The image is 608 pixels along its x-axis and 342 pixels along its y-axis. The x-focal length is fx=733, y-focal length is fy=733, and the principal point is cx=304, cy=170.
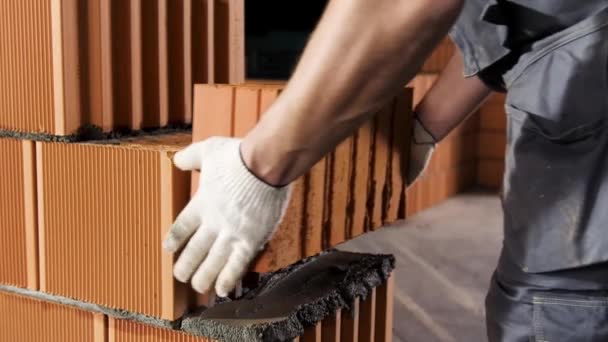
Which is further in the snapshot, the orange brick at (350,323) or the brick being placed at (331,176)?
the orange brick at (350,323)

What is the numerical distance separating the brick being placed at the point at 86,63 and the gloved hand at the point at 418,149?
576 mm

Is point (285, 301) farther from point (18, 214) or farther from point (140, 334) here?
point (18, 214)

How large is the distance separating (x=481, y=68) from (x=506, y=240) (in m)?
0.32

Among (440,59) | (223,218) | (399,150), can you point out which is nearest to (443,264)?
(440,59)

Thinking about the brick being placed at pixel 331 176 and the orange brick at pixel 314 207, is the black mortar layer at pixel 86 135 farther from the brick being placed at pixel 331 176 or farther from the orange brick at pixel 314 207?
the orange brick at pixel 314 207

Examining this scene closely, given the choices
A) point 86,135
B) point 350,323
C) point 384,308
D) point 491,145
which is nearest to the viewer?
point 86,135

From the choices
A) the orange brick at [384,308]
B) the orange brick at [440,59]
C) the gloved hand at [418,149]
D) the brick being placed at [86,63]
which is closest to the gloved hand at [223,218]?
the brick being placed at [86,63]

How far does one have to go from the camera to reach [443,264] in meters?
3.88

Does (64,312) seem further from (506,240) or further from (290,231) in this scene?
(506,240)

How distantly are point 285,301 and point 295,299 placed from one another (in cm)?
2

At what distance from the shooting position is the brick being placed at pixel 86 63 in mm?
1457

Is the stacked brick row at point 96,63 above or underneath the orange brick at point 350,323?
above

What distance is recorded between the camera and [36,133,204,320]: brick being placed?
53.7 inches

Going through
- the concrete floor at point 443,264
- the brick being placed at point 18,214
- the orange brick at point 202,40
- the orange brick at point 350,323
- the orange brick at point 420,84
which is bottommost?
the concrete floor at point 443,264
